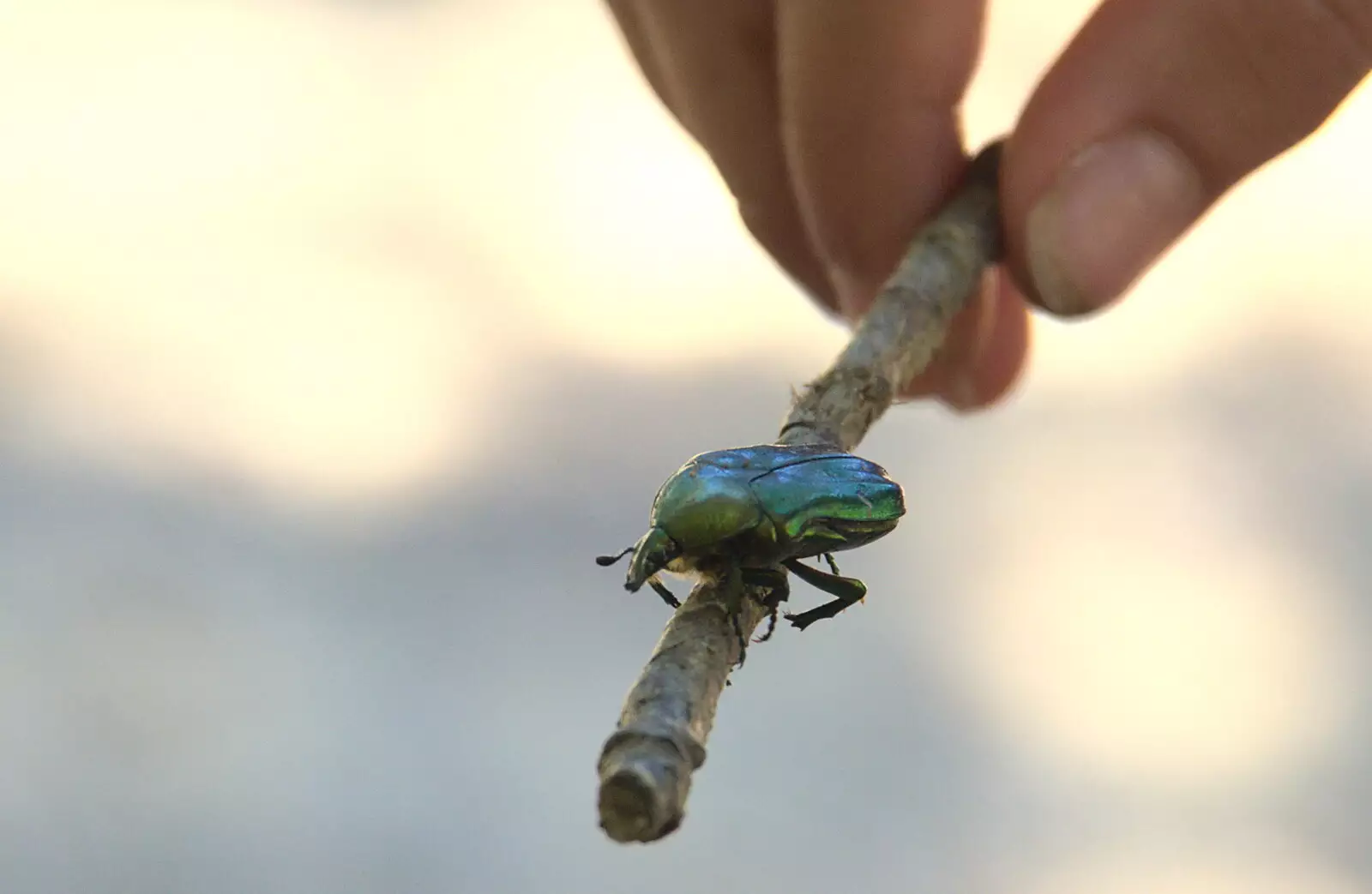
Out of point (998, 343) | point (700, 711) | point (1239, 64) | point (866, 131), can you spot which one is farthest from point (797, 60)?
point (700, 711)

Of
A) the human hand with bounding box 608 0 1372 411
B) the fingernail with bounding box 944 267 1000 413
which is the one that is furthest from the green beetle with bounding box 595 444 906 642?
the fingernail with bounding box 944 267 1000 413

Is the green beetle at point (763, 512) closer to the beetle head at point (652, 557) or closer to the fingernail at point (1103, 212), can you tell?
the beetle head at point (652, 557)

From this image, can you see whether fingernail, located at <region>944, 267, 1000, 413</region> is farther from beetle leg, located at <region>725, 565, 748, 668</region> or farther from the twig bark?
beetle leg, located at <region>725, 565, 748, 668</region>

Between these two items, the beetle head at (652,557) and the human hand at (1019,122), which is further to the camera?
the human hand at (1019,122)

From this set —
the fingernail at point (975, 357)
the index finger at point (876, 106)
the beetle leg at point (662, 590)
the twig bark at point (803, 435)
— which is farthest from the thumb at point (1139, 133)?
the beetle leg at point (662, 590)

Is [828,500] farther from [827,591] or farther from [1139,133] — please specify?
[1139,133]
